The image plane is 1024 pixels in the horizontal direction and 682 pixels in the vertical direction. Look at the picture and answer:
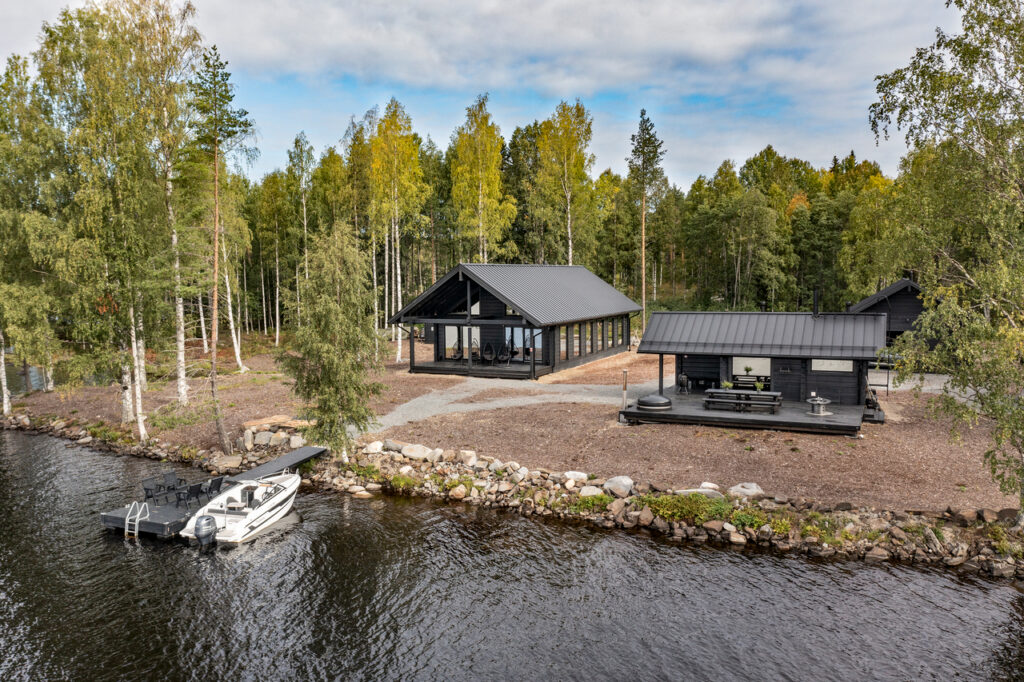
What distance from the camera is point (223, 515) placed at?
46.6 ft

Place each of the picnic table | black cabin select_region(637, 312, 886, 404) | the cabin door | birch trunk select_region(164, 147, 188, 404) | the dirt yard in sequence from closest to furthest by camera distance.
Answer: the dirt yard → the picnic table → birch trunk select_region(164, 147, 188, 404) → black cabin select_region(637, 312, 886, 404) → the cabin door

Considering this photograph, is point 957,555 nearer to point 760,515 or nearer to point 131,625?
point 760,515

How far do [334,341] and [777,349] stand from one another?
15061 millimetres

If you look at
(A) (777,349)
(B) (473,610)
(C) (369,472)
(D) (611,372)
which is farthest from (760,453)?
(D) (611,372)

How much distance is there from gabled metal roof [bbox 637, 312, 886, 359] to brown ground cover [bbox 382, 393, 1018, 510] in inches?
113

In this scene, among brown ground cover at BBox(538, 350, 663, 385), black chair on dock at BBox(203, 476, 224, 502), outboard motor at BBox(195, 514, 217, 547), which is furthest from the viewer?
brown ground cover at BBox(538, 350, 663, 385)

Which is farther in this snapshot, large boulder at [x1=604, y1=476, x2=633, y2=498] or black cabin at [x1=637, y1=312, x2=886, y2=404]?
black cabin at [x1=637, y1=312, x2=886, y2=404]

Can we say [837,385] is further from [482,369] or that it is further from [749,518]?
[482,369]

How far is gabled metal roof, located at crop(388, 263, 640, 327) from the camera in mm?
29516

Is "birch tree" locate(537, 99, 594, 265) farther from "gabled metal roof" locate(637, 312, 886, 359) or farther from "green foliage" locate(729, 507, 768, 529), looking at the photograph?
"green foliage" locate(729, 507, 768, 529)

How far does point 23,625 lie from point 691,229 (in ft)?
181

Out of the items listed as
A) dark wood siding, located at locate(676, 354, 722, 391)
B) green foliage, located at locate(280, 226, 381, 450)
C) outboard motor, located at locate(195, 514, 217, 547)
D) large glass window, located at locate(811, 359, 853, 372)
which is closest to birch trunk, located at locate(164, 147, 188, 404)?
green foliage, located at locate(280, 226, 381, 450)

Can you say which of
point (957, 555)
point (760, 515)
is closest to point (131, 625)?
point (760, 515)

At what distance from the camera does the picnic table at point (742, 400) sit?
64.6 ft
